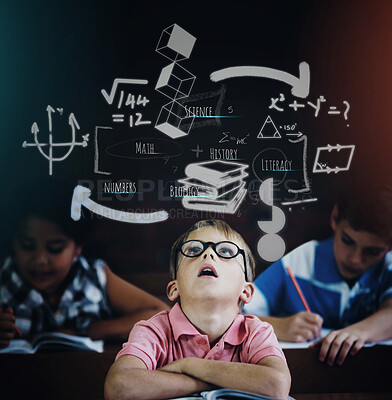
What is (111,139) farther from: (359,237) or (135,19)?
(359,237)

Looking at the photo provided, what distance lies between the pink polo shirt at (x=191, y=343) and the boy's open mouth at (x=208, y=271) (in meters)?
0.22

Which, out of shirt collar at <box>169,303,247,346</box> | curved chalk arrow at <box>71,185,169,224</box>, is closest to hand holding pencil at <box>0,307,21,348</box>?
curved chalk arrow at <box>71,185,169,224</box>

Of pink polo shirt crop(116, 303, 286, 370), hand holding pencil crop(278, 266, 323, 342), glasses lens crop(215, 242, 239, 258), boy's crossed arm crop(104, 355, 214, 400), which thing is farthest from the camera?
hand holding pencil crop(278, 266, 323, 342)

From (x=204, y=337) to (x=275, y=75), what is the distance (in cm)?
137

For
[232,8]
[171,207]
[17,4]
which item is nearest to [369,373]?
[171,207]

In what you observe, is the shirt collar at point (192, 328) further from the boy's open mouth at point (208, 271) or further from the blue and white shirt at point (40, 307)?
the blue and white shirt at point (40, 307)

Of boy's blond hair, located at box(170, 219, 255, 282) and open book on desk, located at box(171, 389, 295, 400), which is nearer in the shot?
open book on desk, located at box(171, 389, 295, 400)

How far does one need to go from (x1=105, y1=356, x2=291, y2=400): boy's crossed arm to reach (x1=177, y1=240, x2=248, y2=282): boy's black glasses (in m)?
0.47

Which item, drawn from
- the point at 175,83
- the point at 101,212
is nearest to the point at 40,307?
the point at 101,212

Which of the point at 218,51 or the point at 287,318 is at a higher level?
the point at 218,51

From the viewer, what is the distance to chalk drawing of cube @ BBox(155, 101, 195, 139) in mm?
2678

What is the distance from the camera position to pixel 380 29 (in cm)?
278

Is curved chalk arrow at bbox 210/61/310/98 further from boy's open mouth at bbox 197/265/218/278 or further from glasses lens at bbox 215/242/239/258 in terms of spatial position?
boy's open mouth at bbox 197/265/218/278

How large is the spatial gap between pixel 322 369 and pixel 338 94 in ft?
4.71
